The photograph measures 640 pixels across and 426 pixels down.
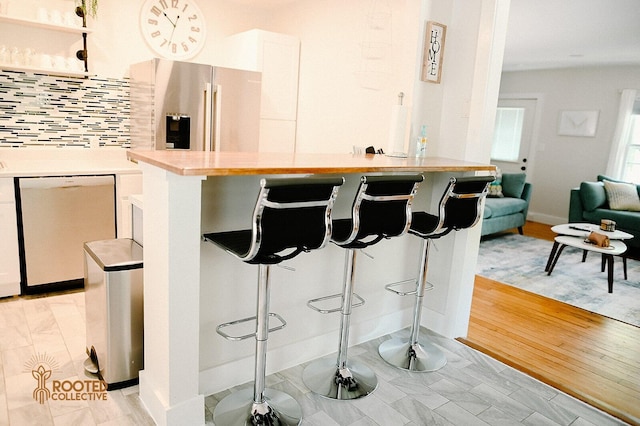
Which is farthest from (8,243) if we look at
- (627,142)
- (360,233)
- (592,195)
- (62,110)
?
(627,142)

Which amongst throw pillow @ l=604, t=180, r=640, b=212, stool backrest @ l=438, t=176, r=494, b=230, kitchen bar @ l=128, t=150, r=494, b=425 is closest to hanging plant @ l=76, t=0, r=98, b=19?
kitchen bar @ l=128, t=150, r=494, b=425

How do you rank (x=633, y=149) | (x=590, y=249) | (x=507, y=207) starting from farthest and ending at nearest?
1. (x=633, y=149)
2. (x=507, y=207)
3. (x=590, y=249)

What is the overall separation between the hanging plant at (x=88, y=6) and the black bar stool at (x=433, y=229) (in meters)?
2.76

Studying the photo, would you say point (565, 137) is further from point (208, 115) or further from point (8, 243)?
point (8, 243)

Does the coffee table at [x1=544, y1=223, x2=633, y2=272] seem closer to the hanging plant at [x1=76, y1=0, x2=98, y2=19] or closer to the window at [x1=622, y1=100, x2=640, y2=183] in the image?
the window at [x1=622, y1=100, x2=640, y2=183]

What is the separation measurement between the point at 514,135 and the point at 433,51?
551 cm

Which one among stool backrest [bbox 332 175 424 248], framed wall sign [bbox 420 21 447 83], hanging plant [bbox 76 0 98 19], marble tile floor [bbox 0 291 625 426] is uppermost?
hanging plant [bbox 76 0 98 19]

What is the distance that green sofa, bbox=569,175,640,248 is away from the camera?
5.36m

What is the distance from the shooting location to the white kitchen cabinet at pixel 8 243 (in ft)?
9.70

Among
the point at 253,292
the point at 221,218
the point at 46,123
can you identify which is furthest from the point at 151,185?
the point at 46,123

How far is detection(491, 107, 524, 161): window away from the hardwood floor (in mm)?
4300

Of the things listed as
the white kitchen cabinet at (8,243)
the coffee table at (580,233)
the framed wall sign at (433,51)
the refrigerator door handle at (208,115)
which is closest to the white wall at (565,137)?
the coffee table at (580,233)

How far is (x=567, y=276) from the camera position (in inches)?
179

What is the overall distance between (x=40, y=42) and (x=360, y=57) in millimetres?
2376
